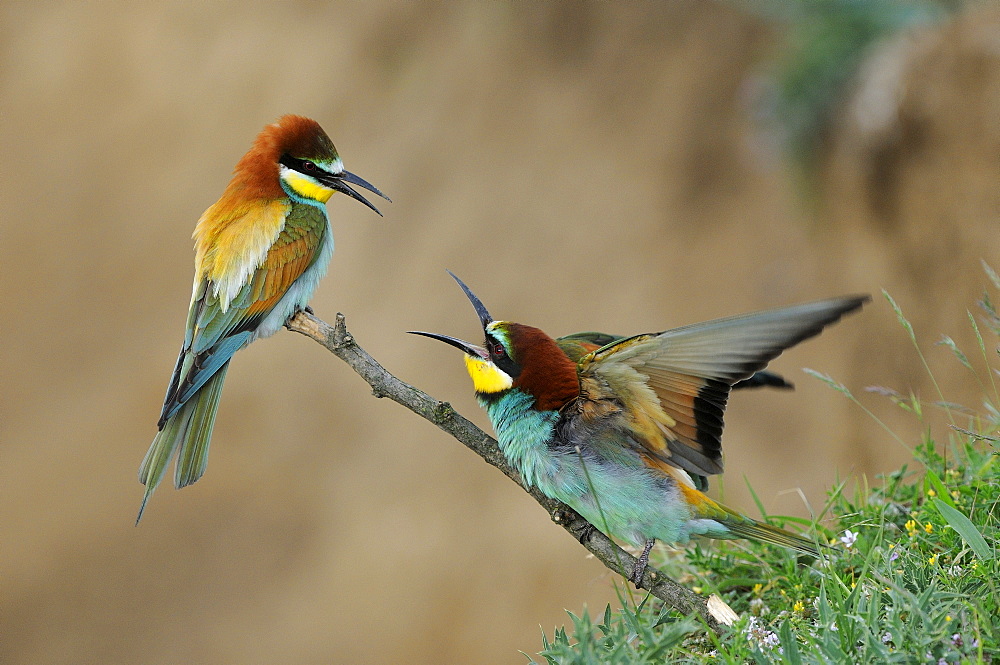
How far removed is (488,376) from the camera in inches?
57.5

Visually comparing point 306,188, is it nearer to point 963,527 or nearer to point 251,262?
point 251,262

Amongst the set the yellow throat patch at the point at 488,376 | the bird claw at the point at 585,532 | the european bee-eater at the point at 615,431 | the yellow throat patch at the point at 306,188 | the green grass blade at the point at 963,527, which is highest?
the yellow throat patch at the point at 306,188

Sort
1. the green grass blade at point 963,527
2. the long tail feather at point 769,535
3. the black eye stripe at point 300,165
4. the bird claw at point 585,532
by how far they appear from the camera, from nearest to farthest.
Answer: the green grass blade at point 963,527, the long tail feather at point 769,535, the bird claw at point 585,532, the black eye stripe at point 300,165

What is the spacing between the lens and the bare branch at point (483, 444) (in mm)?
1346

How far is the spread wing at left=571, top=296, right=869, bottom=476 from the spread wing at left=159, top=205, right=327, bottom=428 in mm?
589

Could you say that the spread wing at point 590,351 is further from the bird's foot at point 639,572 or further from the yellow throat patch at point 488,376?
the bird's foot at point 639,572

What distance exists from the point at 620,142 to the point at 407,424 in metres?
2.62

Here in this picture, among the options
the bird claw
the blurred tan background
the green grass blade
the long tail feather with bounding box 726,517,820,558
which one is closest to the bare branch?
the bird claw

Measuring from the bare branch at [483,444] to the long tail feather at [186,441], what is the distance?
0.72ft

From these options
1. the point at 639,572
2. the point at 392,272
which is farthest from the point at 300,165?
the point at 392,272

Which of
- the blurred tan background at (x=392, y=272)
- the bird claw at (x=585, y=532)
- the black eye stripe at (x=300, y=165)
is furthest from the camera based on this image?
the blurred tan background at (x=392, y=272)

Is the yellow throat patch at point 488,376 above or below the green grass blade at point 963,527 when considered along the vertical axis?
above

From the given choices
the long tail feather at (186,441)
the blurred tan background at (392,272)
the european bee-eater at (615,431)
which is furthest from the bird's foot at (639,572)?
the blurred tan background at (392,272)

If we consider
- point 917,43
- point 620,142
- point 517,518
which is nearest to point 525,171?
point 620,142
